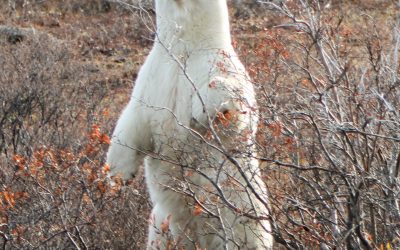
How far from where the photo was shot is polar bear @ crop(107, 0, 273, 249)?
4.37 m

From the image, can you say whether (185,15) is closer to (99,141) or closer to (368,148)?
(99,141)

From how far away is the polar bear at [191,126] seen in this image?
14.3 feet

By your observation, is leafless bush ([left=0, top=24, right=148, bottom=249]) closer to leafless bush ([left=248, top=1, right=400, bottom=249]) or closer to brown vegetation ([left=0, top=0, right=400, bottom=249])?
brown vegetation ([left=0, top=0, right=400, bottom=249])

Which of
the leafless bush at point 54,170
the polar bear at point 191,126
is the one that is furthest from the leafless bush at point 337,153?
the leafless bush at point 54,170

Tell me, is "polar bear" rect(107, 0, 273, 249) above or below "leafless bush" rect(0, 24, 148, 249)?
above

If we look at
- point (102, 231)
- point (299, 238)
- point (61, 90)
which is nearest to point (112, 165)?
point (102, 231)

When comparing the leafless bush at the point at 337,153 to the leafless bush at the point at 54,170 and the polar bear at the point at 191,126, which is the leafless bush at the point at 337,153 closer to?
the polar bear at the point at 191,126

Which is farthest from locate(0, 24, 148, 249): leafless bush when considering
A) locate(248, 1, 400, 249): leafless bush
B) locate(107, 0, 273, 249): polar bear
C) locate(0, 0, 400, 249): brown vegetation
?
locate(248, 1, 400, 249): leafless bush

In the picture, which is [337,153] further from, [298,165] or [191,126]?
[191,126]

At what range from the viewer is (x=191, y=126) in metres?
4.51

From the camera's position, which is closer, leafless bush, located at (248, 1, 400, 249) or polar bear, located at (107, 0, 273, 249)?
leafless bush, located at (248, 1, 400, 249)

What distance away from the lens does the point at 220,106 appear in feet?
14.1

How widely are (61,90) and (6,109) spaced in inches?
34.9

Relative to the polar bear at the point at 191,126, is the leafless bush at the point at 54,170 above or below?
below
